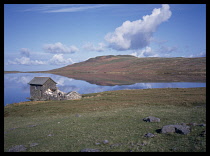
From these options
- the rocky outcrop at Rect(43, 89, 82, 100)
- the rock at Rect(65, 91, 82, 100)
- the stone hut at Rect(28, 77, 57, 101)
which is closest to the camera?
the rock at Rect(65, 91, 82, 100)

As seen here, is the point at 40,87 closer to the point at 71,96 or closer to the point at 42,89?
the point at 42,89

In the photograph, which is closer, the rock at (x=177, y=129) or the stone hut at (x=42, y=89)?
the rock at (x=177, y=129)

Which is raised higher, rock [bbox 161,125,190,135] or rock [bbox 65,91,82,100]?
rock [bbox 161,125,190,135]

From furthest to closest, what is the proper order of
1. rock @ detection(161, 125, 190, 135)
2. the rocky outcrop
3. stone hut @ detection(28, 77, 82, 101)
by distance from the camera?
stone hut @ detection(28, 77, 82, 101) < the rocky outcrop < rock @ detection(161, 125, 190, 135)

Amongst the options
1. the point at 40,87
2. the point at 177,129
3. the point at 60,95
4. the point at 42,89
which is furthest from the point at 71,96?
the point at 177,129

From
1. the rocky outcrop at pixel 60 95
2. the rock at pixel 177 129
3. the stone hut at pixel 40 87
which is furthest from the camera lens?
the stone hut at pixel 40 87

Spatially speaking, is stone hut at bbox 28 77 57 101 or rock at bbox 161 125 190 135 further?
stone hut at bbox 28 77 57 101

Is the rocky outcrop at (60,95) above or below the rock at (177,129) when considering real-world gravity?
below

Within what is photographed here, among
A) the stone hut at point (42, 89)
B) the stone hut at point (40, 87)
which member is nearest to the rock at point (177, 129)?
the stone hut at point (42, 89)

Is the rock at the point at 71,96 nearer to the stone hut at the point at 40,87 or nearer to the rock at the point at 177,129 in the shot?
the stone hut at the point at 40,87

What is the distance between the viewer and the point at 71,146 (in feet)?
42.1

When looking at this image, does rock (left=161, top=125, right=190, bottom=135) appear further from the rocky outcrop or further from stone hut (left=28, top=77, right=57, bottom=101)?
stone hut (left=28, top=77, right=57, bottom=101)

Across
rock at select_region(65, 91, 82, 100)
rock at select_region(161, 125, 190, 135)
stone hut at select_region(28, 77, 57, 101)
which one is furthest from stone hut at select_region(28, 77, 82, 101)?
rock at select_region(161, 125, 190, 135)
